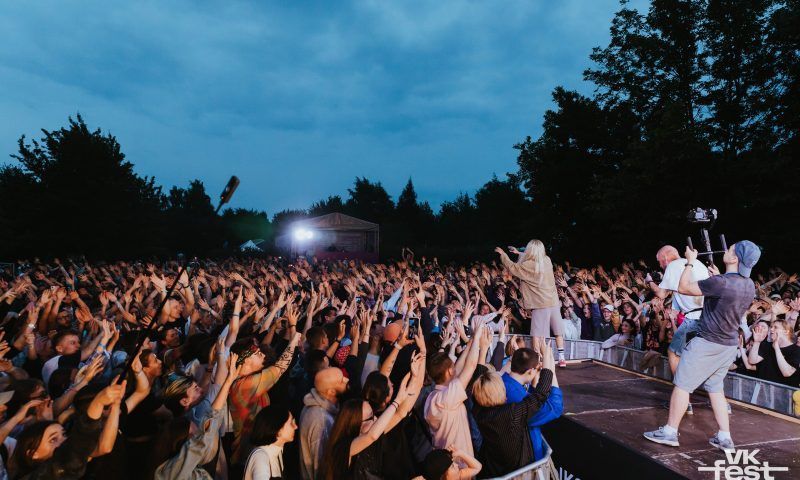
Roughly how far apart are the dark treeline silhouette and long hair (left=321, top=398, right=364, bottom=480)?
58.5 ft

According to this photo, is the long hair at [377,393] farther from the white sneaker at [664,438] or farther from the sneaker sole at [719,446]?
the sneaker sole at [719,446]

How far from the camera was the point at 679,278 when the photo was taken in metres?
4.92

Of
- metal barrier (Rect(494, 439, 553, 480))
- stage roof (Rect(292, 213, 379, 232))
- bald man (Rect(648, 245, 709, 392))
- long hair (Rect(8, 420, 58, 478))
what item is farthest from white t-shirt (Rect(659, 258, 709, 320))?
stage roof (Rect(292, 213, 379, 232))

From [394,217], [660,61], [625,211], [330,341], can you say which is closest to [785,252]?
[625,211]

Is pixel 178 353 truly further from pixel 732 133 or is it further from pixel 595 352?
pixel 732 133

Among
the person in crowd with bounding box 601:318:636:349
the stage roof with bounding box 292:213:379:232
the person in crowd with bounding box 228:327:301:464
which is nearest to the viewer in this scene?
the person in crowd with bounding box 228:327:301:464

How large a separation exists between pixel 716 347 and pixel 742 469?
3.17ft

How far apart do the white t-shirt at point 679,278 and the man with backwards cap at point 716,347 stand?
0.33m

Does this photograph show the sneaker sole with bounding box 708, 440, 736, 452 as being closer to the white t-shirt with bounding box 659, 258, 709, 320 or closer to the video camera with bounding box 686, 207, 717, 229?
the white t-shirt with bounding box 659, 258, 709, 320

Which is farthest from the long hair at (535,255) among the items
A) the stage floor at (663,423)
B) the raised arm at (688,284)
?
the raised arm at (688,284)

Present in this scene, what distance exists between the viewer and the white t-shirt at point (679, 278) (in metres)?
4.91

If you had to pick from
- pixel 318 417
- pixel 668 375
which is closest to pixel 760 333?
pixel 668 375

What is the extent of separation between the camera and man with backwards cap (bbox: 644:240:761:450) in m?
4.25

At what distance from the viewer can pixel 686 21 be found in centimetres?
2286
